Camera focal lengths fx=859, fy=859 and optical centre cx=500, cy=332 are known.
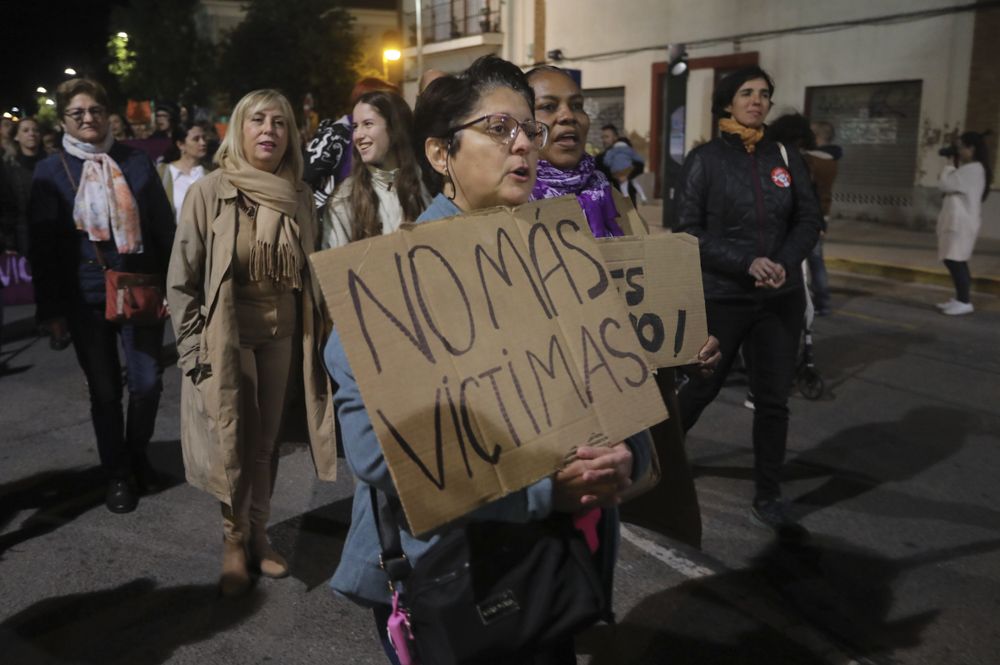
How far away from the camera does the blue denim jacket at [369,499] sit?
1.60 metres

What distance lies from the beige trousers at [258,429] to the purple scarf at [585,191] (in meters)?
1.37

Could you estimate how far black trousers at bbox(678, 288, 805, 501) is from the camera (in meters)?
3.92

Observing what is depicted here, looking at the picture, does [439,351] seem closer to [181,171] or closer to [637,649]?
[637,649]

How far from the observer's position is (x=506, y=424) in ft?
4.99

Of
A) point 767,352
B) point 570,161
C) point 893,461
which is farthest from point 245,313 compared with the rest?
point 893,461

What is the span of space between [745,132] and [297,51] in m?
32.8

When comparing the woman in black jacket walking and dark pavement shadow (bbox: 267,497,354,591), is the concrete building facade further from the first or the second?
dark pavement shadow (bbox: 267,497,354,591)

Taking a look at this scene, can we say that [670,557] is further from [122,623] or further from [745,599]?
[122,623]

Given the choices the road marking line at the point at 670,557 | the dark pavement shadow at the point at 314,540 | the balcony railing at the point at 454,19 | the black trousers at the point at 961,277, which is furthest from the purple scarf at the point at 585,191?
the balcony railing at the point at 454,19

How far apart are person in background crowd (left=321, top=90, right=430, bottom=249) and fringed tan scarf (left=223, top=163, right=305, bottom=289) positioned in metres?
0.41

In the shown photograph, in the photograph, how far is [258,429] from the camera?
11.6ft

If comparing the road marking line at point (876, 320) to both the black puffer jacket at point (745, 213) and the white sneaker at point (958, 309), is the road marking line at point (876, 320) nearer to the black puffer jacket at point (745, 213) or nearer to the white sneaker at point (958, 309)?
the white sneaker at point (958, 309)

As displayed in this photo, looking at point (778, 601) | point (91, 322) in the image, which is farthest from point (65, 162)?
point (778, 601)

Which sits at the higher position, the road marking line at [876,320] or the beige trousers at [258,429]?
the beige trousers at [258,429]
